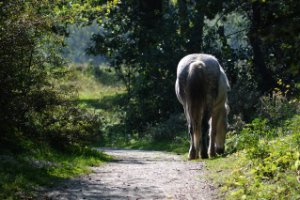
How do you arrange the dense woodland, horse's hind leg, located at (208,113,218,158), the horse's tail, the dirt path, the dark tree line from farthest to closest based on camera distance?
the dark tree line < horse's hind leg, located at (208,113,218,158) < the horse's tail < the dirt path < the dense woodland

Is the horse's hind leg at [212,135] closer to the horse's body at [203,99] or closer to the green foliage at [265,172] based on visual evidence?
the horse's body at [203,99]

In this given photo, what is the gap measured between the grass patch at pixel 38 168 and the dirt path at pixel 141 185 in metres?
0.30

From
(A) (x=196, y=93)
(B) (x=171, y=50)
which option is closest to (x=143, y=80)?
(B) (x=171, y=50)

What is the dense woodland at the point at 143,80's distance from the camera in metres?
7.57

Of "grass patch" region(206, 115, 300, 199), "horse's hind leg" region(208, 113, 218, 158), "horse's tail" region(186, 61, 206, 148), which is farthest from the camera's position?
"horse's hind leg" region(208, 113, 218, 158)

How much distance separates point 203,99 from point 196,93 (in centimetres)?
27

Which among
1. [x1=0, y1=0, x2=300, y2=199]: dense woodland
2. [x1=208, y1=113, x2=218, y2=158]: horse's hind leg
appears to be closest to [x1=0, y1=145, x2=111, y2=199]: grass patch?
[x1=0, y1=0, x2=300, y2=199]: dense woodland

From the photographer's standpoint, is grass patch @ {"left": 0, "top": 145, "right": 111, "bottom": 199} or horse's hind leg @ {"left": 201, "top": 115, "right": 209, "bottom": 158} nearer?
grass patch @ {"left": 0, "top": 145, "right": 111, "bottom": 199}

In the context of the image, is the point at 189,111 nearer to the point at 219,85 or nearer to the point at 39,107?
the point at 219,85

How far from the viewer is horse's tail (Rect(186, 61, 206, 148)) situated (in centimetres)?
1199

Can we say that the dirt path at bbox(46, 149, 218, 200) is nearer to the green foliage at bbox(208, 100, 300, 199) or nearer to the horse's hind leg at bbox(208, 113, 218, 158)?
the green foliage at bbox(208, 100, 300, 199)

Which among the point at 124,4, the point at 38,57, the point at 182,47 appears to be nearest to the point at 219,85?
the point at 38,57

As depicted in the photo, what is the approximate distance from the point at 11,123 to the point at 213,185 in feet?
13.7

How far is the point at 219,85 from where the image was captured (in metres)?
12.6
